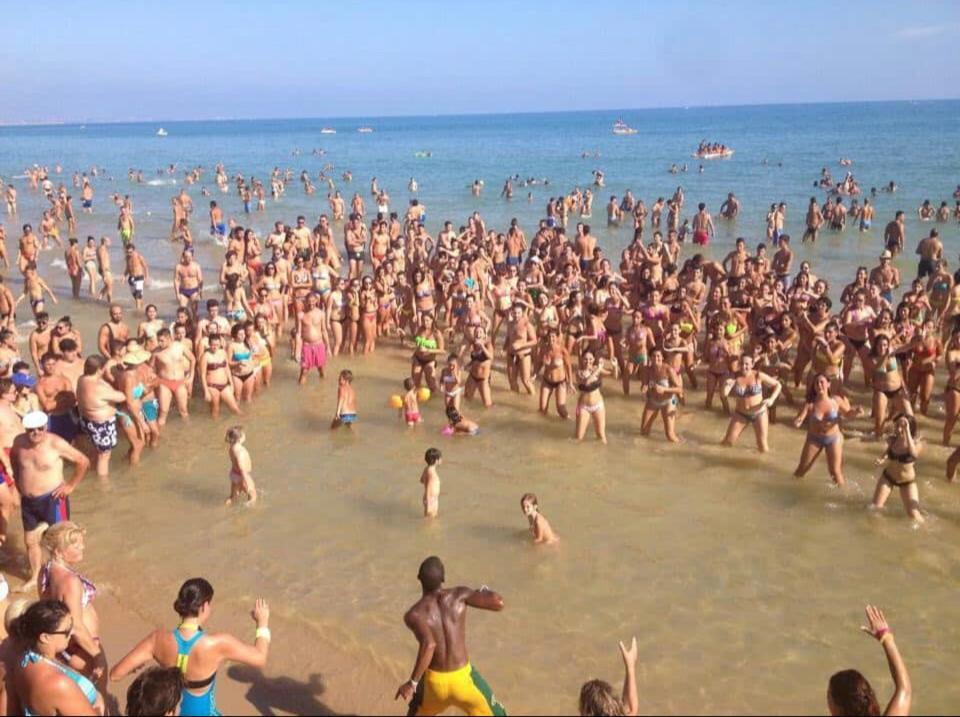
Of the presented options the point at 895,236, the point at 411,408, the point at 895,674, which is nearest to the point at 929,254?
the point at 895,236

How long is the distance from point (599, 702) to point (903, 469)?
5.34m

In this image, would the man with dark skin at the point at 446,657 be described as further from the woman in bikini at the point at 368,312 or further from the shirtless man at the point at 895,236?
the shirtless man at the point at 895,236

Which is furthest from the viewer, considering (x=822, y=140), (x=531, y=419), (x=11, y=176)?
(x=822, y=140)

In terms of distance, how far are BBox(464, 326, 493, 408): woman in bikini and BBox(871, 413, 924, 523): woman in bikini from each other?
16.1 feet

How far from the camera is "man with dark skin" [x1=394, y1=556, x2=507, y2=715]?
14.8 feet

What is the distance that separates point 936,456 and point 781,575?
11.2ft

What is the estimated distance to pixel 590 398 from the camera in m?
9.56

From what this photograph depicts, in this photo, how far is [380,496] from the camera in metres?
8.50

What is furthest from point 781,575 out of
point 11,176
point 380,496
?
point 11,176

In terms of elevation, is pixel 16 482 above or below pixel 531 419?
above

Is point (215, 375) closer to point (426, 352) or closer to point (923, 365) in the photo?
point (426, 352)

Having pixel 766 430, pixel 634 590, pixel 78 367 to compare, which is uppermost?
pixel 78 367

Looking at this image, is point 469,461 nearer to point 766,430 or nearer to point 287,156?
point 766,430

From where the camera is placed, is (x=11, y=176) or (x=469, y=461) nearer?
(x=469, y=461)
